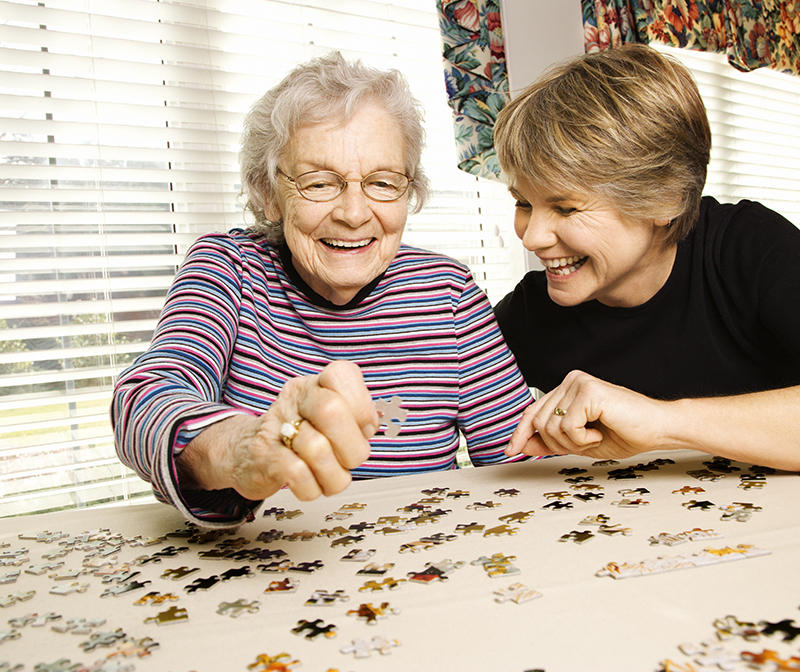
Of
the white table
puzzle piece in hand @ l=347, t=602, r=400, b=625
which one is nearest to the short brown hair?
the white table

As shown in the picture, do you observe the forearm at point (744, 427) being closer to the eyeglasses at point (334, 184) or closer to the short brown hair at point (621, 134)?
the short brown hair at point (621, 134)

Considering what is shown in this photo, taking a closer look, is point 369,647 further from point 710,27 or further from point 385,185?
point 710,27

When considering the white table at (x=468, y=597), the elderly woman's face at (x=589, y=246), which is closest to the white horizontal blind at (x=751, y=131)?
the elderly woman's face at (x=589, y=246)

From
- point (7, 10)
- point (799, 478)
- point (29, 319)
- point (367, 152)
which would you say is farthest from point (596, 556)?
point (7, 10)

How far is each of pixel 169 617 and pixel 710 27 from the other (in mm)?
4997

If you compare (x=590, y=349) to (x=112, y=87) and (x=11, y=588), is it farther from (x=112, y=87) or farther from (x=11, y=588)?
(x=112, y=87)

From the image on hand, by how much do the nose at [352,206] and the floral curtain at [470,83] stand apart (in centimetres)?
169

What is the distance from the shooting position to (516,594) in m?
0.82

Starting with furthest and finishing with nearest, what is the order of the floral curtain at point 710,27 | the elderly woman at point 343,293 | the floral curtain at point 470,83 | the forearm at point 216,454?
1. the floral curtain at point 710,27
2. the floral curtain at point 470,83
3. the elderly woman at point 343,293
4. the forearm at point 216,454

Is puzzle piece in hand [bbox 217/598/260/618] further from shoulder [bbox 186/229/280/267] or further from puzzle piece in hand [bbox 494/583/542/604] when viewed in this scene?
shoulder [bbox 186/229/280/267]

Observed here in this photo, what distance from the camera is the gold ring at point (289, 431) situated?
0.87 m

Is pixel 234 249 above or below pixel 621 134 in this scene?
below

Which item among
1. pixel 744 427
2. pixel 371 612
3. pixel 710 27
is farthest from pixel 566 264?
pixel 710 27

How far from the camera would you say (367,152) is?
5.49ft
